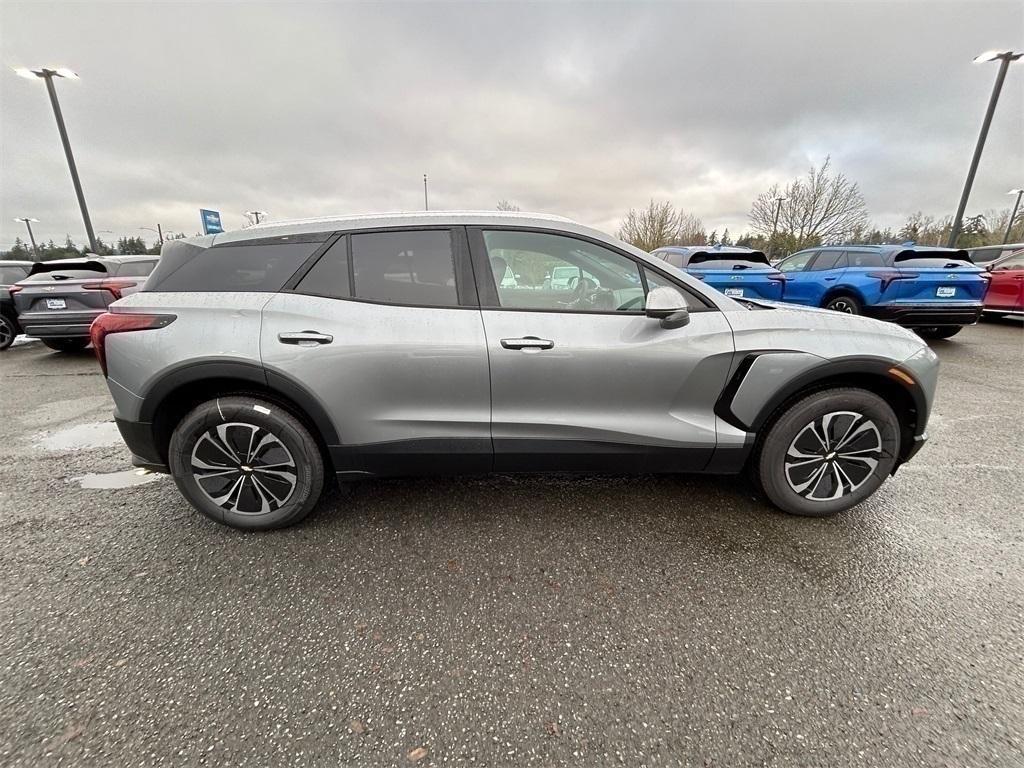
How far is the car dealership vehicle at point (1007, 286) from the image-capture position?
8.77 meters

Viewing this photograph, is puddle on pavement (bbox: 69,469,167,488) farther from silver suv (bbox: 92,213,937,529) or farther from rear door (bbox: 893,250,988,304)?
rear door (bbox: 893,250,988,304)

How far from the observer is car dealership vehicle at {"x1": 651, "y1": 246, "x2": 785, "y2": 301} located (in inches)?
297

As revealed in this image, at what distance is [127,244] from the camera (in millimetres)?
45969

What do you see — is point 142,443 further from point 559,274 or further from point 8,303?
point 8,303

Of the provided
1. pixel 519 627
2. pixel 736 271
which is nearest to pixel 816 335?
pixel 519 627

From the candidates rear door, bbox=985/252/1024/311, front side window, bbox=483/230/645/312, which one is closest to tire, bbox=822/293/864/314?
rear door, bbox=985/252/1024/311

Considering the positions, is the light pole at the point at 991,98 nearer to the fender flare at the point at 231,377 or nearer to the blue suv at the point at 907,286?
the blue suv at the point at 907,286

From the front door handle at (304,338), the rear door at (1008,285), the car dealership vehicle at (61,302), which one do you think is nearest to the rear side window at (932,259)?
the rear door at (1008,285)

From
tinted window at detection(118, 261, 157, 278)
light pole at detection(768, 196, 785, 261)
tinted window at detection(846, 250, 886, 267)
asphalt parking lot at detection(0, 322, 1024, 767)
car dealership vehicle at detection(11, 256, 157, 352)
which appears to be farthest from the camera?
light pole at detection(768, 196, 785, 261)

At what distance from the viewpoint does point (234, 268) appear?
2.38 m

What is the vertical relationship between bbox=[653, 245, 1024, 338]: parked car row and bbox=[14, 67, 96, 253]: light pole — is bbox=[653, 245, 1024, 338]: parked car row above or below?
below

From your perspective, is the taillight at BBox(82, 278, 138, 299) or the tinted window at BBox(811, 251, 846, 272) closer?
the taillight at BBox(82, 278, 138, 299)

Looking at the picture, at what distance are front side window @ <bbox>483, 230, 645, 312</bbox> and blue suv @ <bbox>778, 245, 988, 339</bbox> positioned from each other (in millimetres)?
6770

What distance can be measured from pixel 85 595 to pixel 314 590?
1046 millimetres
